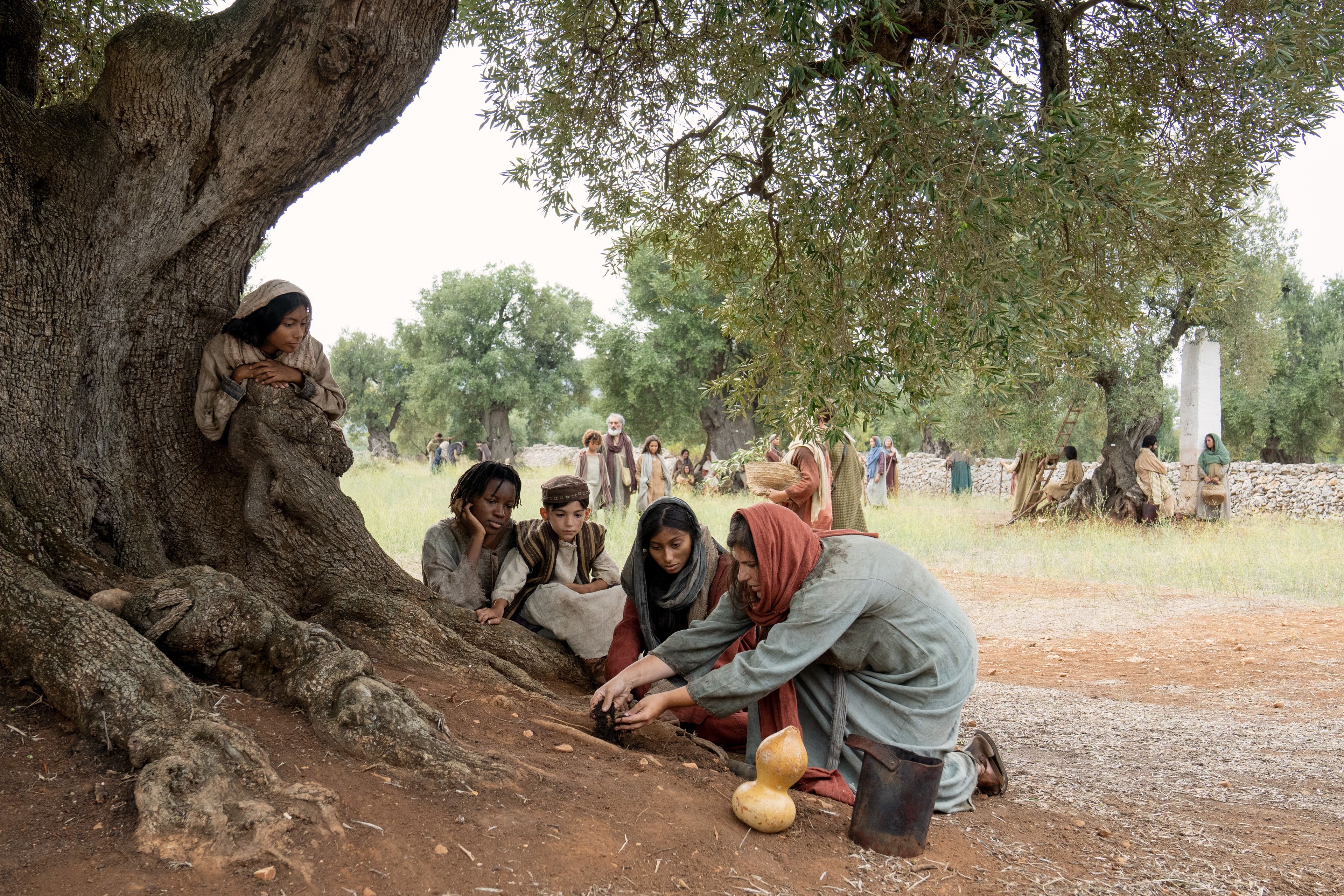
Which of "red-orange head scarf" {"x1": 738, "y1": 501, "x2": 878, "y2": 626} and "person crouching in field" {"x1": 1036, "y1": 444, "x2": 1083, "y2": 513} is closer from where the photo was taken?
"red-orange head scarf" {"x1": 738, "y1": 501, "x2": 878, "y2": 626}

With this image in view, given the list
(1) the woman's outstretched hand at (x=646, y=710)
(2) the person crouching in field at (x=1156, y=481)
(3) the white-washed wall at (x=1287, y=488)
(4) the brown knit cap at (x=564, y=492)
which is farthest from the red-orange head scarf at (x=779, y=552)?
(3) the white-washed wall at (x=1287, y=488)

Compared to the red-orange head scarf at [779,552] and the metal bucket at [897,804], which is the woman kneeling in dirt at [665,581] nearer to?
the red-orange head scarf at [779,552]

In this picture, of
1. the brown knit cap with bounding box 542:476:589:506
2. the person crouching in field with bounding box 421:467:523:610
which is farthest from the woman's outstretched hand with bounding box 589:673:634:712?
the person crouching in field with bounding box 421:467:523:610

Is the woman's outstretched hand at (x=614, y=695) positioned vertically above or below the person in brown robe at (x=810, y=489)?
below

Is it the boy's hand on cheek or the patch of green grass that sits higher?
the boy's hand on cheek

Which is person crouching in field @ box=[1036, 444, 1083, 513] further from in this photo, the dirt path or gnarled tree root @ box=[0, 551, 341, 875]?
gnarled tree root @ box=[0, 551, 341, 875]

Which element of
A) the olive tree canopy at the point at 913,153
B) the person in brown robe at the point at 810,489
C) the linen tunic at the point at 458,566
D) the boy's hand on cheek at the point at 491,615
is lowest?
the boy's hand on cheek at the point at 491,615

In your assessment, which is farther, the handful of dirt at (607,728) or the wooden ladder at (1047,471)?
the wooden ladder at (1047,471)

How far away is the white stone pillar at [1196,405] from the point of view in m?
16.1

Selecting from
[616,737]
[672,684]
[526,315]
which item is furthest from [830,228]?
[526,315]

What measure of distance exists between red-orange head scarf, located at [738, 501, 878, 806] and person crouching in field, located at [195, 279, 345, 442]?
7.21 feet

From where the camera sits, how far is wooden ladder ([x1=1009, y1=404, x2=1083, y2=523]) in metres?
16.8

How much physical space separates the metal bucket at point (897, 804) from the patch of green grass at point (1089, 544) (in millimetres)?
8108

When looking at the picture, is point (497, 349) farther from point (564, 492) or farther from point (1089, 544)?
point (564, 492)
